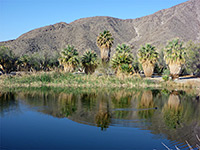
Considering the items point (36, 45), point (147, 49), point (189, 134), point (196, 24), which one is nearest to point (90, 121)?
point (189, 134)

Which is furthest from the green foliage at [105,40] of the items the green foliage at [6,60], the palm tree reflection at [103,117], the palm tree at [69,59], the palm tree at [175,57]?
the palm tree reflection at [103,117]

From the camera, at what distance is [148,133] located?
1273 cm

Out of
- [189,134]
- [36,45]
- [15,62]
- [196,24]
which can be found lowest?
[189,134]

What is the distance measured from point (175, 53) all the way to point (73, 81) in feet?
78.4

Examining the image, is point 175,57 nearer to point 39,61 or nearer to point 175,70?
point 175,70

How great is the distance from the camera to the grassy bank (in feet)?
122

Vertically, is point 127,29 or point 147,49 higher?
point 127,29

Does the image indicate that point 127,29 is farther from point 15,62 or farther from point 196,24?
point 15,62

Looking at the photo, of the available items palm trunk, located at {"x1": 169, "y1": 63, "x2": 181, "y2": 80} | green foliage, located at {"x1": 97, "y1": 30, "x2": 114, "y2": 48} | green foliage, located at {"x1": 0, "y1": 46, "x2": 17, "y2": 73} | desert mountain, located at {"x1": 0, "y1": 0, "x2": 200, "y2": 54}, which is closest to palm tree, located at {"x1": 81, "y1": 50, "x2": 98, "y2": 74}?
green foliage, located at {"x1": 97, "y1": 30, "x2": 114, "y2": 48}

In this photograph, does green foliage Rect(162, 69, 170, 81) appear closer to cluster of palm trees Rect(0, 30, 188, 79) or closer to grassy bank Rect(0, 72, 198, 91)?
cluster of palm trees Rect(0, 30, 188, 79)

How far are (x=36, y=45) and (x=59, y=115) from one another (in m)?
118

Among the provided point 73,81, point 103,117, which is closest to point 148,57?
point 73,81

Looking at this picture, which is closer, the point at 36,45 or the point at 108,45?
the point at 108,45

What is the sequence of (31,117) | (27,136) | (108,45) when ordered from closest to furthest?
(27,136) < (31,117) < (108,45)
